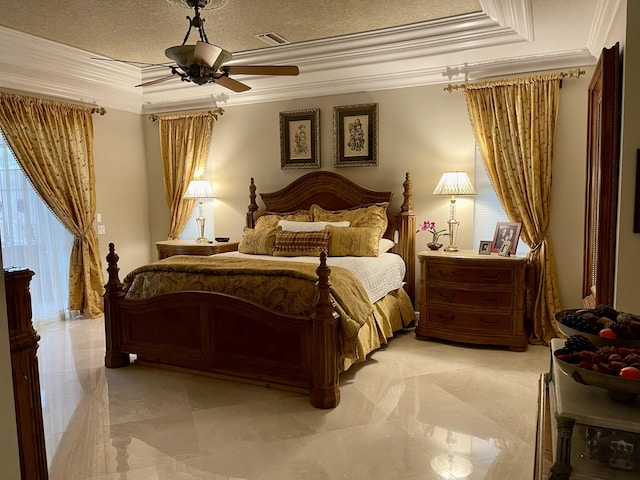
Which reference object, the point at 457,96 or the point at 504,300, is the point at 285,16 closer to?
the point at 457,96

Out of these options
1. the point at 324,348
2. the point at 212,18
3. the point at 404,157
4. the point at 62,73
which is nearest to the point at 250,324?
the point at 324,348

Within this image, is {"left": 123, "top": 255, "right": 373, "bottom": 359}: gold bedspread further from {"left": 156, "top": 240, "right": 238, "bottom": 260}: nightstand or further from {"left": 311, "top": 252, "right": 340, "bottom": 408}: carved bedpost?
{"left": 156, "top": 240, "right": 238, "bottom": 260}: nightstand

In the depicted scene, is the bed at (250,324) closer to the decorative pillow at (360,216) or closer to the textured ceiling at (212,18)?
the decorative pillow at (360,216)

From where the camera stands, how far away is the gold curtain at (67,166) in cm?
472

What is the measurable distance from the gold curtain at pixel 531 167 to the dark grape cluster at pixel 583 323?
9.49ft

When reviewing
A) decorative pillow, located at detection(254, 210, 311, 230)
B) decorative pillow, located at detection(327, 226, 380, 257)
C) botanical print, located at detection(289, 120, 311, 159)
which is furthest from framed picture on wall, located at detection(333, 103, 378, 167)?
decorative pillow, located at detection(327, 226, 380, 257)

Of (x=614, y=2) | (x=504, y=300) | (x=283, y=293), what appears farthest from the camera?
(x=504, y=300)

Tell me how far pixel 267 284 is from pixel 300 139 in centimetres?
255

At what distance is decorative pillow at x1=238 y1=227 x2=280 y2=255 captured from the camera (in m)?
4.79

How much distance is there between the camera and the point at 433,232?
466 centimetres

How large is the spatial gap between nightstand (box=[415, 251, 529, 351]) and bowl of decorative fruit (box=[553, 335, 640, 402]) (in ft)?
9.35

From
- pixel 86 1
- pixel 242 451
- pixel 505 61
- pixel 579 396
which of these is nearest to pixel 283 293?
pixel 242 451

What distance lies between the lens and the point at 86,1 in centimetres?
350

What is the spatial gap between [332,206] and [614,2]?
3.05 metres
